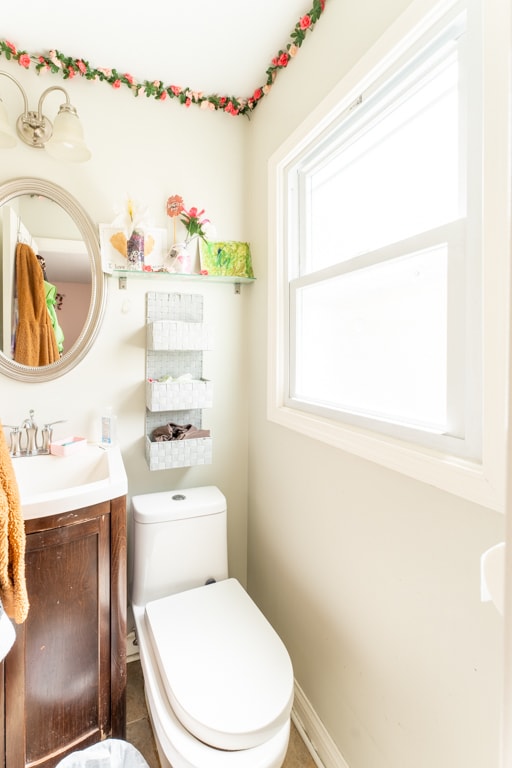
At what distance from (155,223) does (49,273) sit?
1.61 feet

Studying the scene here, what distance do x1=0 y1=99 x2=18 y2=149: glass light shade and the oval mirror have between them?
0.40 ft

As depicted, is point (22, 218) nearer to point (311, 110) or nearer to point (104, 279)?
point (104, 279)

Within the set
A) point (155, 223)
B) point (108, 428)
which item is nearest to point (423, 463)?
point (108, 428)

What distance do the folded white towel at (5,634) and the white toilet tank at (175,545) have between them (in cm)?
53

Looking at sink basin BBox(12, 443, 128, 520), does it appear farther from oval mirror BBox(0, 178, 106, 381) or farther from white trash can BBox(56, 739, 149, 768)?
Result: white trash can BBox(56, 739, 149, 768)

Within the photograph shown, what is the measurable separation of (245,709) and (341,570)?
17.0 inches

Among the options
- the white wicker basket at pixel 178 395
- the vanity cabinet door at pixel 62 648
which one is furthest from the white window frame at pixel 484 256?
the vanity cabinet door at pixel 62 648

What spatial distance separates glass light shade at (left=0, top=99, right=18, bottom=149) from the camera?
138cm

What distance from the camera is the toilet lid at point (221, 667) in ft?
3.04

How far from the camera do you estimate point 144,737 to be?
54.2 inches

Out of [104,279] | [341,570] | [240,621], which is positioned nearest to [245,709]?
[240,621]

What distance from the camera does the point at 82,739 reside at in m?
1.19

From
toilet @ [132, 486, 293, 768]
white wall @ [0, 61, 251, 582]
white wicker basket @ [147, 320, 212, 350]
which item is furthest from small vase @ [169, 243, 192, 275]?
toilet @ [132, 486, 293, 768]

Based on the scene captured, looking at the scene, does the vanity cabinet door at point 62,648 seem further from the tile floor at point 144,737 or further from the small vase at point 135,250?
the small vase at point 135,250
